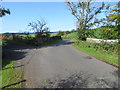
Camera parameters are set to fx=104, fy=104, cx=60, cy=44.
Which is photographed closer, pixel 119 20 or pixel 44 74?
pixel 44 74

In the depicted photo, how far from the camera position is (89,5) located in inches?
760

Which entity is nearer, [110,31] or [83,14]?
[110,31]

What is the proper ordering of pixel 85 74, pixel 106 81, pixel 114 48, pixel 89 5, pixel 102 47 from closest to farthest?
pixel 106 81
pixel 85 74
pixel 114 48
pixel 102 47
pixel 89 5

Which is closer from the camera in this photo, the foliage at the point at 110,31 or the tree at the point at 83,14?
the foliage at the point at 110,31

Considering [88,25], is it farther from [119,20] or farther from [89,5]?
[119,20]

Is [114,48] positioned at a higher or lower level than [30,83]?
higher

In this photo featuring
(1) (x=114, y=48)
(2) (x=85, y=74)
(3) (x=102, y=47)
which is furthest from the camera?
(3) (x=102, y=47)

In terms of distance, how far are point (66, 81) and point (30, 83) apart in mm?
1471

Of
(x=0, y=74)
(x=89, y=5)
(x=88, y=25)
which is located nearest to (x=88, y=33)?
(x=88, y=25)

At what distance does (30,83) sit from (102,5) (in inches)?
806

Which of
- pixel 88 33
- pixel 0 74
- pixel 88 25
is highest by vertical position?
pixel 88 25

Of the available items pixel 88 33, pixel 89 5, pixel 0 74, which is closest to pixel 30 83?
pixel 0 74

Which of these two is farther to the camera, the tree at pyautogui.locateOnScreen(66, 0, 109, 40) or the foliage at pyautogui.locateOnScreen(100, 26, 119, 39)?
the tree at pyautogui.locateOnScreen(66, 0, 109, 40)

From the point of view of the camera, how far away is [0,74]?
5.27 metres
